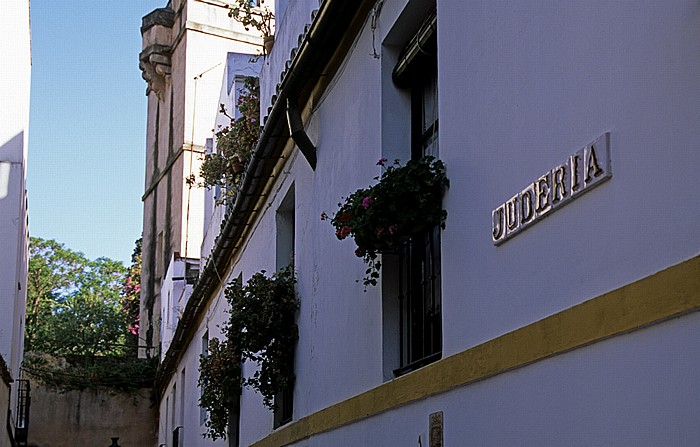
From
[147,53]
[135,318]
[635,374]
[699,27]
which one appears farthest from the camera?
[135,318]

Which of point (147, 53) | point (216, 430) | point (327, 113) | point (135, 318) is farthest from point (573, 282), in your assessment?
point (135, 318)

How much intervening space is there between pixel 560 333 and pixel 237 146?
9527 mm

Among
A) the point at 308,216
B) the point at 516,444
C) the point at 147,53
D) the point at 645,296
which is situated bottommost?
the point at 516,444

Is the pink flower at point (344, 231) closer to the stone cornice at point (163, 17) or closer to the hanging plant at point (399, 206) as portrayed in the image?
the hanging plant at point (399, 206)

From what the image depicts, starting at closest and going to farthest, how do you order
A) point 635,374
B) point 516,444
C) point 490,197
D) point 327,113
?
point 635,374 → point 516,444 → point 490,197 → point 327,113

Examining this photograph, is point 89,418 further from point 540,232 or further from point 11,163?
point 540,232

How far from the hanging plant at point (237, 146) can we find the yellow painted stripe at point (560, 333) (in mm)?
6447

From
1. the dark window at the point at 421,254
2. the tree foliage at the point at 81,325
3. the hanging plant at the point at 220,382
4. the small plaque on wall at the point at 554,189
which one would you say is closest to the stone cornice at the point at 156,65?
the tree foliage at the point at 81,325

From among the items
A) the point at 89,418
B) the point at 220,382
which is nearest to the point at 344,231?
the point at 220,382

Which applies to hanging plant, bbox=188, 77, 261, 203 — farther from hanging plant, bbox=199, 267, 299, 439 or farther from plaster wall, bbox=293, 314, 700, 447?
plaster wall, bbox=293, 314, 700, 447

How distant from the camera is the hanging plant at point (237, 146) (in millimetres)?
13164

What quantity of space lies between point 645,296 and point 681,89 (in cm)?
72

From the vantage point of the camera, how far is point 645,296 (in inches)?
146

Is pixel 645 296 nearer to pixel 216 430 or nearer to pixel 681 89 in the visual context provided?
pixel 681 89
